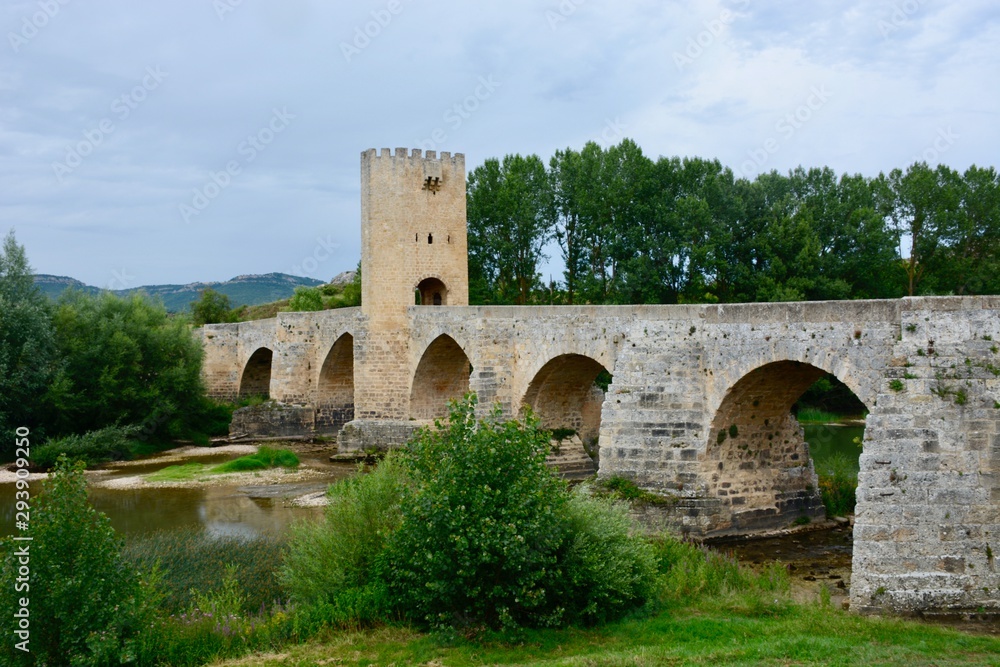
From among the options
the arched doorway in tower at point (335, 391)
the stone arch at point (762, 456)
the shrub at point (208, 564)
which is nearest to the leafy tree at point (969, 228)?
the stone arch at point (762, 456)

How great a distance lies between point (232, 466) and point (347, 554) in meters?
13.9

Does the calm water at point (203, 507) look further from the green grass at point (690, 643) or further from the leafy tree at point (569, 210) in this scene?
the leafy tree at point (569, 210)

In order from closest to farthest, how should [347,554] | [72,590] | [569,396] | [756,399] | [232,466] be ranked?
[72,590], [347,554], [756,399], [569,396], [232,466]

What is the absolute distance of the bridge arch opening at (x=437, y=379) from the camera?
79.7ft

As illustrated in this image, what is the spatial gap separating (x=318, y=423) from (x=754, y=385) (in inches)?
741

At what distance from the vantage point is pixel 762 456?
15.1 meters

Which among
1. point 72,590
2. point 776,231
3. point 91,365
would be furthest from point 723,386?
point 91,365

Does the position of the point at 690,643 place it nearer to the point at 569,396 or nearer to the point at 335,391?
the point at 569,396

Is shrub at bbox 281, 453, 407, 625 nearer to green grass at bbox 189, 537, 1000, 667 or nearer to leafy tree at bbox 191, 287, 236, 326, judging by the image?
green grass at bbox 189, 537, 1000, 667

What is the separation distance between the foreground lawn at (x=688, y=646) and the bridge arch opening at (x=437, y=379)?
15.3 meters

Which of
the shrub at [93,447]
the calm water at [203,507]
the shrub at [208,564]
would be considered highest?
the shrub at [93,447]

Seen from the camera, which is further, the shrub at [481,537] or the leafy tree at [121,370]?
the leafy tree at [121,370]

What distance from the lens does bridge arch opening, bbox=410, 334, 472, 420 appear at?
2428 cm

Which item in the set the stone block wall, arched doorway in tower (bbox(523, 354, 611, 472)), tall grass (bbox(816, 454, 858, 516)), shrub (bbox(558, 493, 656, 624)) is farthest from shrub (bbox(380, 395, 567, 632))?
arched doorway in tower (bbox(523, 354, 611, 472))
